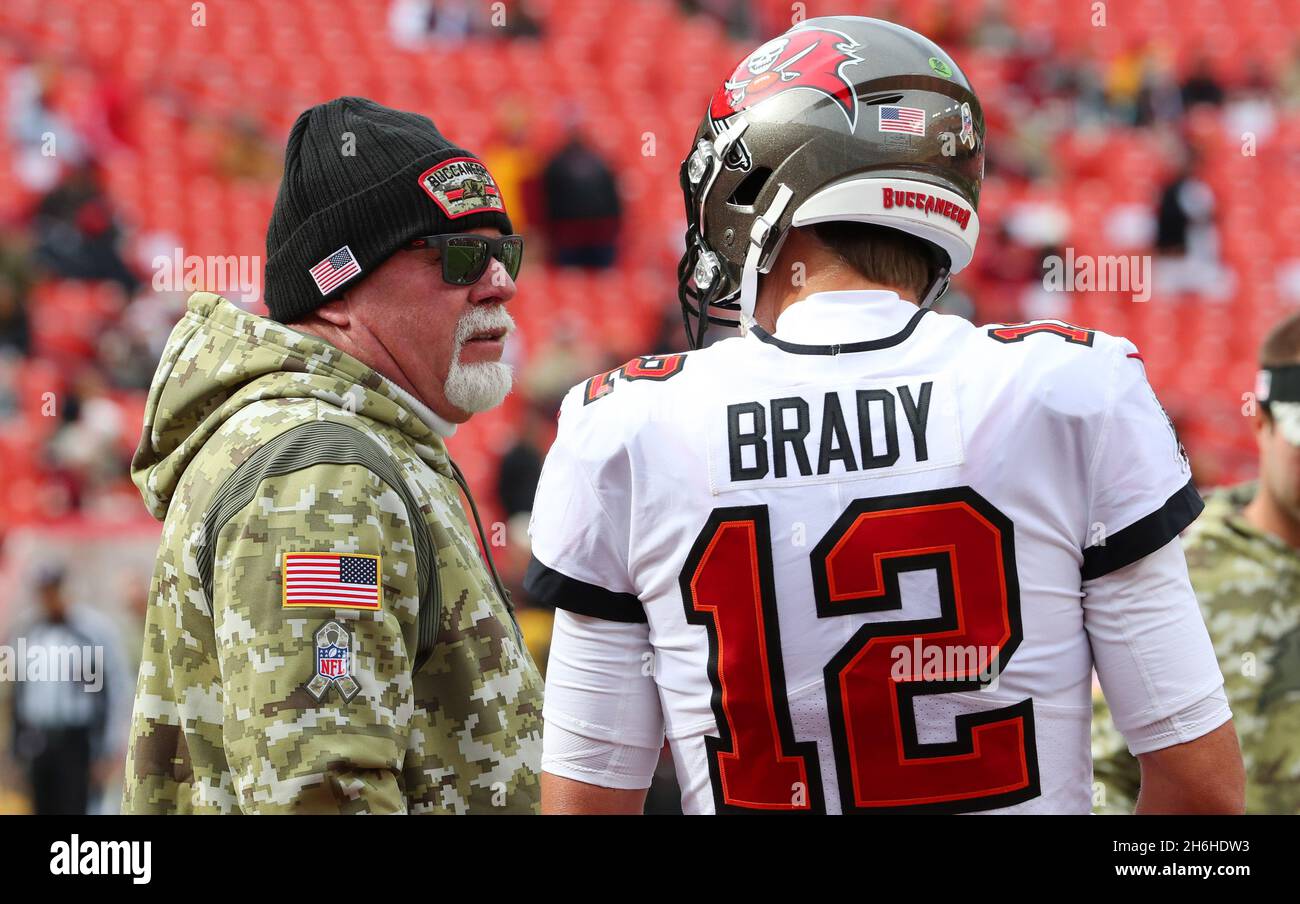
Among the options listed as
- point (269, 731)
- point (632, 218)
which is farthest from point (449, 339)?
point (632, 218)

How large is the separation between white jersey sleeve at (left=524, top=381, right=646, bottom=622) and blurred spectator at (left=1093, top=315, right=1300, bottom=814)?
1.83 m

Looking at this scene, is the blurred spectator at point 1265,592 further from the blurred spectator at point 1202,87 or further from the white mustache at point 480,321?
the blurred spectator at point 1202,87

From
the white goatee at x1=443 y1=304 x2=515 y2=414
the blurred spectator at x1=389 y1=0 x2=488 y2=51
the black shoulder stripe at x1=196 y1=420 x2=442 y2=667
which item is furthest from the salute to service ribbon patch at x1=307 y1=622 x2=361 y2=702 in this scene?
the blurred spectator at x1=389 y1=0 x2=488 y2=51

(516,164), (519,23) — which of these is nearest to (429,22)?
(519,23)

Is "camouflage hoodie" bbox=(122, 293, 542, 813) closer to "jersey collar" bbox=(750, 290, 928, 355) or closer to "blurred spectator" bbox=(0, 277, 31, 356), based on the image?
"jersey collar" bbox=(750, 290, 928, 355)

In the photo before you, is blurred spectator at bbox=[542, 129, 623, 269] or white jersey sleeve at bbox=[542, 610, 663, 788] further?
blurred spectator at bbox=[542, 129, 623, 269]

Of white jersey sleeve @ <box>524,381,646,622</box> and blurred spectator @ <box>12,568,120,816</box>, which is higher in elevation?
white jersey sleeve @ <box>524,381,646,622</box>

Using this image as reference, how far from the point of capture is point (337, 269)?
2510 millimetres

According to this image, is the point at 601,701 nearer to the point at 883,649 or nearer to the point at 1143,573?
the point at 883,649

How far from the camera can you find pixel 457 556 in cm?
228

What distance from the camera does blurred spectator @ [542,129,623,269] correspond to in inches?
398

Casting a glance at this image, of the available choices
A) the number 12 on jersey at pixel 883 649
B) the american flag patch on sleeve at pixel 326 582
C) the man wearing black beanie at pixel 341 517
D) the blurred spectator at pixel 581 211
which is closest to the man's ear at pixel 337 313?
the man wearing black beanie at pixel 341 517

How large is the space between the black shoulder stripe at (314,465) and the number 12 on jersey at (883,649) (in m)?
0.62

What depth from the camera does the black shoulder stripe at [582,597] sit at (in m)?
1.76
